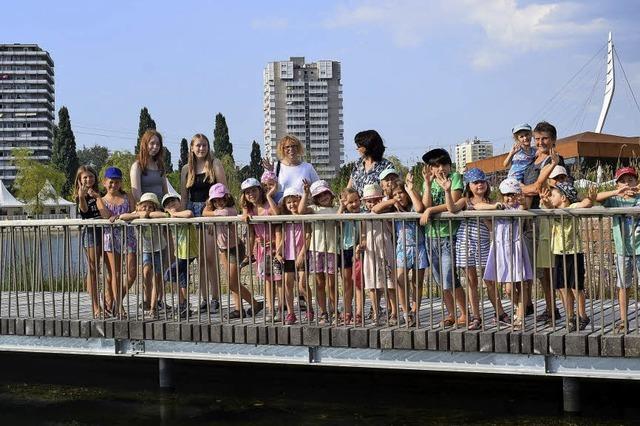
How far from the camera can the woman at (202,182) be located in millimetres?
9836

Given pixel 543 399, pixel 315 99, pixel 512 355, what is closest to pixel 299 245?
pixel 512 355

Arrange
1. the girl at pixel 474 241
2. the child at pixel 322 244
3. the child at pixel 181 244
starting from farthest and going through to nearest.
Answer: the child at pixel 181 244 → the child at pixel 322 244 → the girl at pixel 474 241

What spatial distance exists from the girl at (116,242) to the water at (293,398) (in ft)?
3.68

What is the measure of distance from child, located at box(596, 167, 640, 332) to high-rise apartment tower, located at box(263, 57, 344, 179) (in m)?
181

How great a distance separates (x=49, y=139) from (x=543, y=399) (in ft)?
553

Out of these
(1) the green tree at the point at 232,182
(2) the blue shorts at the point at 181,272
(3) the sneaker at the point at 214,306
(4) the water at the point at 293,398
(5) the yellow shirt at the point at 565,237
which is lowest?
(4) the water at the point at 293,398

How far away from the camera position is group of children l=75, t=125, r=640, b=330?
8203 millimetres

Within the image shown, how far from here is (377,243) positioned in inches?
343

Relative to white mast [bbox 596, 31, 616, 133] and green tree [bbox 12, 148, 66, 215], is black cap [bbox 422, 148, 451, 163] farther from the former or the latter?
green tree [bbox 12, 148, 66, 215]

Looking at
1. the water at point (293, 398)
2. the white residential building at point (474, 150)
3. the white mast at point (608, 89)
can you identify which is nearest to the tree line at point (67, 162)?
the white mast at point (608, 89)

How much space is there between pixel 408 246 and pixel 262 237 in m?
1.48

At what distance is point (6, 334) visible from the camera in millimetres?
10188

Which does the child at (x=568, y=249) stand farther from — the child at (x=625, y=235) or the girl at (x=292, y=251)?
the girl at (x=292, y=251)

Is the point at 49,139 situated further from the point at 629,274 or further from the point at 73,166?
the point at 629,274
